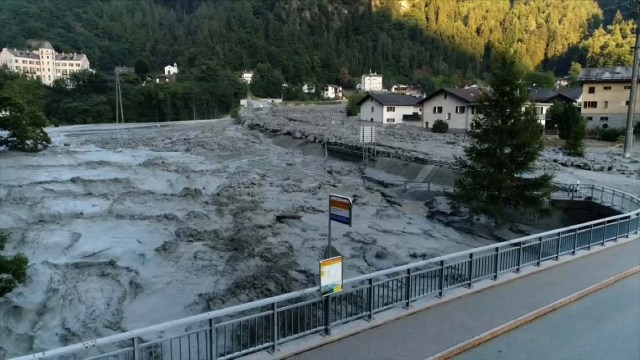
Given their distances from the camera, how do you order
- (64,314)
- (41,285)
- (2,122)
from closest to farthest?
(64,314)
(41,285)
(2,122)

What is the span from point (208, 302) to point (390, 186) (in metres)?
21.0

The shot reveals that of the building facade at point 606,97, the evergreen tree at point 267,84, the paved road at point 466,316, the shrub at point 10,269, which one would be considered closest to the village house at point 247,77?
the evergreen tree at point 267,84

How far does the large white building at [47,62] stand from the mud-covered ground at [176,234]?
115 m

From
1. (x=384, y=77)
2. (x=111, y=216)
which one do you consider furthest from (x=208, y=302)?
(x=384, y=77)

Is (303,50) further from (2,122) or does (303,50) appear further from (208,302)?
(208,302)

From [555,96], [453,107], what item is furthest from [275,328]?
[555,96]

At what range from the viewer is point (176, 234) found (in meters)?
21.0

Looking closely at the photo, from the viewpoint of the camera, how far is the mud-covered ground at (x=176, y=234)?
46.0ft

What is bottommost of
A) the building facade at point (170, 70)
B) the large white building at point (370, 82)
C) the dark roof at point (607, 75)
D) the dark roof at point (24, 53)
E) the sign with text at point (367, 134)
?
the sign with text at point (367, 134)

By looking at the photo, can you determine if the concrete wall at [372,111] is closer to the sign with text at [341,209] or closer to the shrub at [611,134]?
the shrub at [611,134]

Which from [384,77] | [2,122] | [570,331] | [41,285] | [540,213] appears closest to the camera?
Result: [570,331]

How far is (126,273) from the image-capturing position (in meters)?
16.6

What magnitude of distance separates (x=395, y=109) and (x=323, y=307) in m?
70.1

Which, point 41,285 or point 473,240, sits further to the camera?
point 473,240
